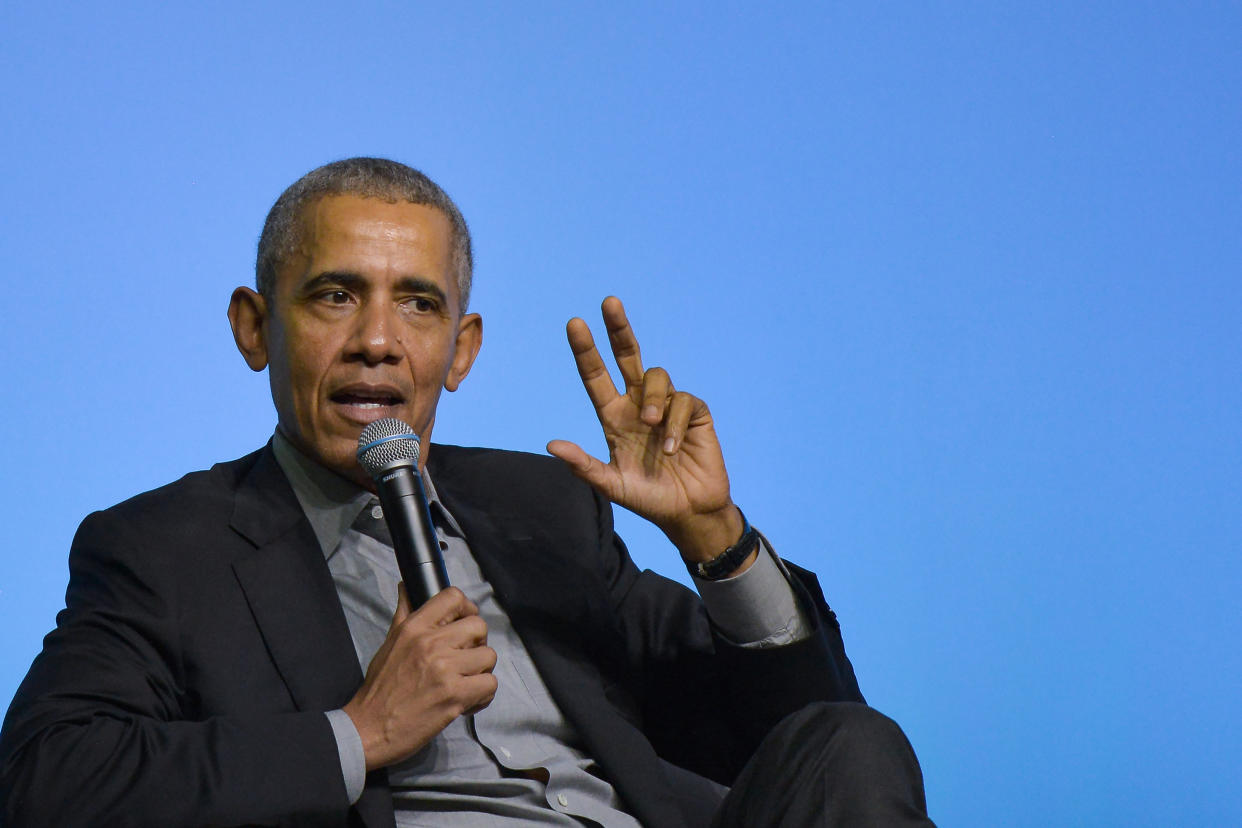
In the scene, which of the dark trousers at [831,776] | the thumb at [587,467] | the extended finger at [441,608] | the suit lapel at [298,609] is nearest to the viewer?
the dark trousers at [831,776]

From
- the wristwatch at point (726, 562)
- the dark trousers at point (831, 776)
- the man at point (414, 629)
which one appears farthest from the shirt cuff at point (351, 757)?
the wristwatch at point (726, 562)

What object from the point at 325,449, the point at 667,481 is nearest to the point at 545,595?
the point at 667,481

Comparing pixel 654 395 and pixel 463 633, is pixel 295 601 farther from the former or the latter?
pixel 654 395

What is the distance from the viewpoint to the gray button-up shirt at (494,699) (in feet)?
5.62

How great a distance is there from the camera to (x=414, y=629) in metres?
1.55

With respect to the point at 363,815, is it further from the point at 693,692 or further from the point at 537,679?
the point at 693,692

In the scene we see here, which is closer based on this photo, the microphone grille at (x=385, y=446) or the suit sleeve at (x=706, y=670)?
the microphone grille at (x=385, y=446)

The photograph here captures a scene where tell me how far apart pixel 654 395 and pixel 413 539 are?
47 cm

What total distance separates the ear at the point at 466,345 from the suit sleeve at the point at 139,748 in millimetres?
670

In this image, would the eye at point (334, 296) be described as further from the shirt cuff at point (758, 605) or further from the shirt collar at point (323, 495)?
the shirt cuff at point (758, 605)

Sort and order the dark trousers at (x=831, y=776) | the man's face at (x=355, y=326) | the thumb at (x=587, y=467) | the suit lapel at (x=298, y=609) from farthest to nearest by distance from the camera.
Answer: the man's face at (x=355, y=326) < the thumb at (x=587, y=467) < the suit lapel at (x=298, y=609) < the dark trousers at (x=831, y=776)

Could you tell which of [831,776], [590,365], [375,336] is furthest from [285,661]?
[831,776]

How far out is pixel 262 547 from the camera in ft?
5.93

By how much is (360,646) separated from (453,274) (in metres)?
0.60
